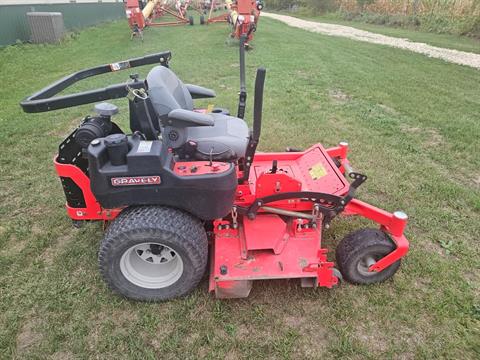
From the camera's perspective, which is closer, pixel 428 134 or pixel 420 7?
pixel 428 134

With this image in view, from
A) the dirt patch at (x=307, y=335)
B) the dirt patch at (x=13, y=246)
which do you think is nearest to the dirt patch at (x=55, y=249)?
the dirt patch at (x=13, y=246)

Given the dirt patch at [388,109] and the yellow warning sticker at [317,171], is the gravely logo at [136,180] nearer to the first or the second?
the yellow warning sticker at [317,171]

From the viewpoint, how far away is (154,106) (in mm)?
2652

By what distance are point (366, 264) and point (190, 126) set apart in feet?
5.25

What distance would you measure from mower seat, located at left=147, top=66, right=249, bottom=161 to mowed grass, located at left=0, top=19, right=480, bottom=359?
103 cm

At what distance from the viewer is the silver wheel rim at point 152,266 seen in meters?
2.57

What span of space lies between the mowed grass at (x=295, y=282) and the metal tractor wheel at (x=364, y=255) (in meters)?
0.10

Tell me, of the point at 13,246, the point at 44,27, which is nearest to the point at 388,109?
the point at 13,246

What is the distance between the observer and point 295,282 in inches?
109

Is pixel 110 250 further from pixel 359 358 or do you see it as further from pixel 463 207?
pixel 463 207

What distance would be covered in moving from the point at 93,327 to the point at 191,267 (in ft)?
2.46

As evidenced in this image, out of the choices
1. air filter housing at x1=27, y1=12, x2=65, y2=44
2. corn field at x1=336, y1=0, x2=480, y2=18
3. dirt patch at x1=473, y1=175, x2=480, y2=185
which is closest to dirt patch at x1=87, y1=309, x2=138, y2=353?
dirt patch at x1=473, y1=175, x2=480, y2=185

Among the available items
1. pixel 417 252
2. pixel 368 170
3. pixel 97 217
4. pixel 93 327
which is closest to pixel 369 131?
pixel 368 170

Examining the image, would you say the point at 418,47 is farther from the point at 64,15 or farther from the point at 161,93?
the point at 64,15
